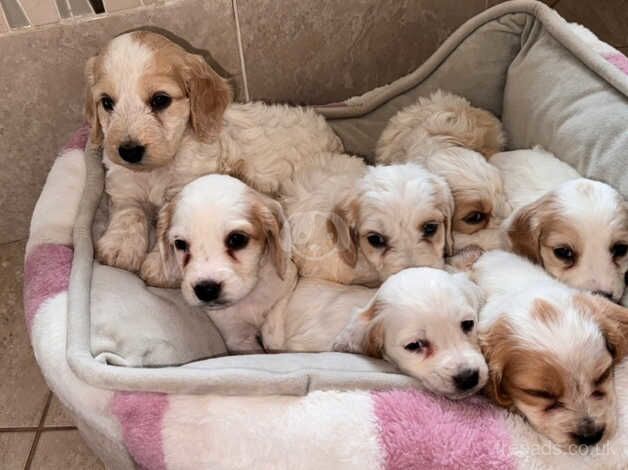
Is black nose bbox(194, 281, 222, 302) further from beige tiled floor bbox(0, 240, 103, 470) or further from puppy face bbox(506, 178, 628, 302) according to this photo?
puppy face bbox(506, 178, 628, 302)

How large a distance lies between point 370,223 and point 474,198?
0.41 metres

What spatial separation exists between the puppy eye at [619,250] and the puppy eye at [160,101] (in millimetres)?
1512

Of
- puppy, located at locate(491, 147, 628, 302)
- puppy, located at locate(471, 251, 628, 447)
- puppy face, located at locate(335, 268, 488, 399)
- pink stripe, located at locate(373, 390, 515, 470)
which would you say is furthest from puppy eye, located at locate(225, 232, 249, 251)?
puppy, located at locate(491, 147, 628, 302)

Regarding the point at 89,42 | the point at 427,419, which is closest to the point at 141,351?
the point at 427,419

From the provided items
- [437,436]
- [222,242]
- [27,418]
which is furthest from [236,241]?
[27,418]

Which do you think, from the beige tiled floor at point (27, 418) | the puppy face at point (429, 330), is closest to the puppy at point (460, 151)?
the puppy face at point (429, 330)

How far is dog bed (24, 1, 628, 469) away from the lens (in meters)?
1.74

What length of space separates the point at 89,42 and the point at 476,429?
2017 millimetres

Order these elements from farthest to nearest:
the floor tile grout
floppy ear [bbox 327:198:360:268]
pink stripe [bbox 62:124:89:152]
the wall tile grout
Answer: the wall tile grout
pink stripe [bbox 62:124:89:152]
the floor tile grout
floppy ear [bbox 327:198:360:268]

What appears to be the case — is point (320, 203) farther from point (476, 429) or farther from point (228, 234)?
point (476, 429)

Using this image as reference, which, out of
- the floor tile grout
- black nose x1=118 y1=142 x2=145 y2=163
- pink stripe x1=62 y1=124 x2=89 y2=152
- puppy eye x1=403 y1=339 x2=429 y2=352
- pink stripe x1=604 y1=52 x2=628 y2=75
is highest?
black nose x1=118 y1=142 x2=145 y2=163

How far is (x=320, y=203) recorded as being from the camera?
98.0 inches

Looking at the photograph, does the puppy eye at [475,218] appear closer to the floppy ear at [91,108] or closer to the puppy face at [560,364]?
the puppy face at [560,364]

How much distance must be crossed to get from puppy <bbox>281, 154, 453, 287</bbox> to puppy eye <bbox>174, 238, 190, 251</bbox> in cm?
45
